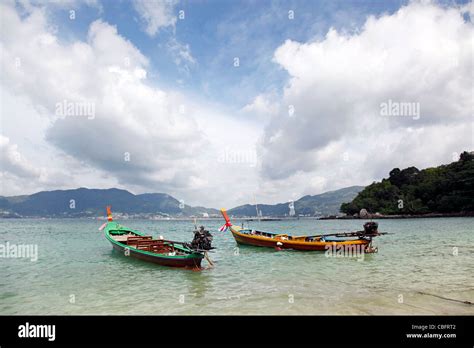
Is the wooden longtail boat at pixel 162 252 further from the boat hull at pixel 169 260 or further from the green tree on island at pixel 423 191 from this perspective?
the green tree on island at pixel 423 191

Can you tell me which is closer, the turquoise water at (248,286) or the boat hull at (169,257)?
the turquoise water at (248,286)

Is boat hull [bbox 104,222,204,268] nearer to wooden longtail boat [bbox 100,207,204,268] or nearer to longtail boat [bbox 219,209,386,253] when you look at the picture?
wooden longtail boat [bbox 100,207,204,268]

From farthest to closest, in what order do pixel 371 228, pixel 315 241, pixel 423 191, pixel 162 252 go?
pixel 423 191 < pixel 315 241 < pixel 371 228 < pixel 162 252

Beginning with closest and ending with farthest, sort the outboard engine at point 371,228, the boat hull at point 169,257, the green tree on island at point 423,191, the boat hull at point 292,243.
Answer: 1. the boat hull at point 169,257
2. the outboard engine at point 371,228
3. the boat hull at point 292,243
4. the green tree on island at point 423,191

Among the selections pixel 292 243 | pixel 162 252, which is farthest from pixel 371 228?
pixel 162 252

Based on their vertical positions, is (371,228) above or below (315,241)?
above

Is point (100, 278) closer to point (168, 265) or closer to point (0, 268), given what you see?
point (168, 265)

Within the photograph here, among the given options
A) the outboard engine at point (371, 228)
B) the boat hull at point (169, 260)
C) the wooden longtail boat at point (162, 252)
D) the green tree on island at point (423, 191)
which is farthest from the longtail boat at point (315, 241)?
the green tree on island at point (423, 191)

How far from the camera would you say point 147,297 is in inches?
523

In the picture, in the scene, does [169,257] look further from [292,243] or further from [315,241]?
[315,241]

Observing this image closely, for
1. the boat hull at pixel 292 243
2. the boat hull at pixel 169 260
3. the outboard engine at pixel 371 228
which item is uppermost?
the outboard engine at pixel 371 228
